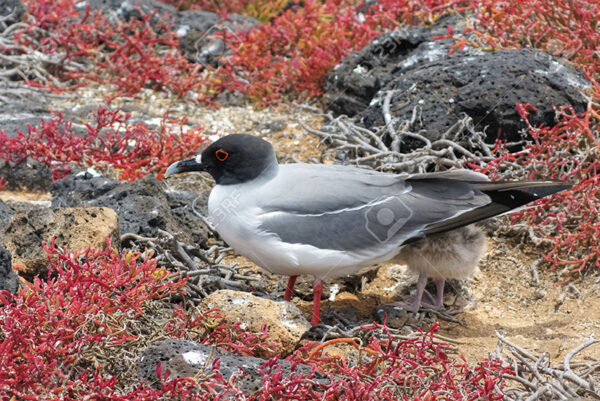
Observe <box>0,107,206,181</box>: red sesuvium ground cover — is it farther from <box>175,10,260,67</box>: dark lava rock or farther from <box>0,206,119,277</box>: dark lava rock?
<box>175,10,260,67</box>: dark lava rock

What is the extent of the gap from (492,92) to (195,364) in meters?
3.97

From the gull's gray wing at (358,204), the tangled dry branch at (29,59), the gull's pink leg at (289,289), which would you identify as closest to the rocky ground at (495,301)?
the gull's pink leg at (289,289)

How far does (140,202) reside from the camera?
566 cm

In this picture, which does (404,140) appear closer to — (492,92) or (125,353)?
(492,92)

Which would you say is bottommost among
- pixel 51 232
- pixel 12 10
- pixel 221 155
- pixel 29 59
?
pixel 29 59

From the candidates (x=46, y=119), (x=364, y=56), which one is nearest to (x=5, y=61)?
(x=46, y=119)

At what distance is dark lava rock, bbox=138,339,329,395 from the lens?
3.64 m

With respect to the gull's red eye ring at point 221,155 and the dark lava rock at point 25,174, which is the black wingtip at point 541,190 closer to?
the gull's red eye ring at point 221,155

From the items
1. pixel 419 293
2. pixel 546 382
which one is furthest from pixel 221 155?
pixel 546 382

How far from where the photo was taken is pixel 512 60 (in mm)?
6867

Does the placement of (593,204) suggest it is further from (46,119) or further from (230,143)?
(46,119)

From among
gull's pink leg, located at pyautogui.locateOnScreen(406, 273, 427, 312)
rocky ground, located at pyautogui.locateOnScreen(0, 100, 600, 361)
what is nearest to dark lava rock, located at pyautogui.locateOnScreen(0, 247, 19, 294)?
rocky ground, located at pyautogui.locateOnScreen(0, 100, 600, 361)

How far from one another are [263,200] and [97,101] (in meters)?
4.58

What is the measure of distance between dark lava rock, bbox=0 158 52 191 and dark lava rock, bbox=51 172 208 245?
0.68 meters
